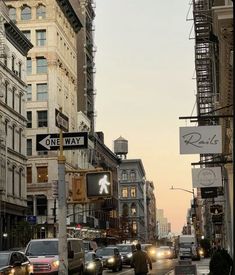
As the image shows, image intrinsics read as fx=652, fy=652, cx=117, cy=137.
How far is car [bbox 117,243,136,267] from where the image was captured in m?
54.1

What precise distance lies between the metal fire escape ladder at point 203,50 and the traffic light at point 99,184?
30.2 feet

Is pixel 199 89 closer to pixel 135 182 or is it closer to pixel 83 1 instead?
pixel 83 1

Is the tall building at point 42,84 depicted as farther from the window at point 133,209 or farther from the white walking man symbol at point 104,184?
the window at point 133,209

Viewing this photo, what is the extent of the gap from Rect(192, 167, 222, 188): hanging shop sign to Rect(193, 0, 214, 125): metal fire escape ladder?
2.35m

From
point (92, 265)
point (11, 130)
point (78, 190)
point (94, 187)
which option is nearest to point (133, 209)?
point (11, 130)

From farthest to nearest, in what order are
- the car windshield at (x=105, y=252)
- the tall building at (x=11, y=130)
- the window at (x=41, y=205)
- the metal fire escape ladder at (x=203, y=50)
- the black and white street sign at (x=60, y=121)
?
the window at (x=41, y=205) → the tall building at (x=11, y=130) → the car windshield at (x=105, y=252) → the metal fire escape ladder at (x=203, y=50) → the black and white street sign at (x=60, y=121)

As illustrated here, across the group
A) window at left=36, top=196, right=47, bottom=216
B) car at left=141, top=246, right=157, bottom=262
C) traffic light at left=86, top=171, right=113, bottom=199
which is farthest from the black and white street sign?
window at left=36, top=196, right=47, bottom=216

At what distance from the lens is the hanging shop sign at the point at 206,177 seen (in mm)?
26109

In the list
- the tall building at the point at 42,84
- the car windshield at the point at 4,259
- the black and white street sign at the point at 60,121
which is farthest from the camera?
the tall building at the point at 42,84

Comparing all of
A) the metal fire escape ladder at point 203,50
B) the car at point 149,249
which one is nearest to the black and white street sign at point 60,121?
the metal fire escape ladder at point 203,50

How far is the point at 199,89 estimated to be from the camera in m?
56.8

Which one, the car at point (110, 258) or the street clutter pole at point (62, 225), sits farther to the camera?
the car at point (110, 258)

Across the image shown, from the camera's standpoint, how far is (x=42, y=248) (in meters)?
27.1

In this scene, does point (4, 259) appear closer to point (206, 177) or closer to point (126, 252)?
point (206, 177)
